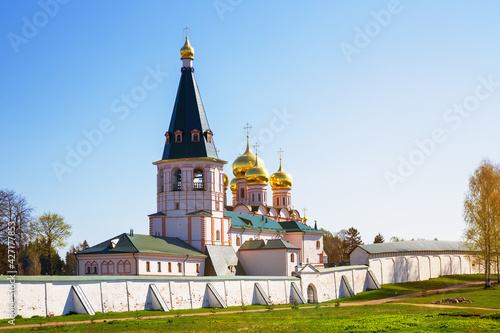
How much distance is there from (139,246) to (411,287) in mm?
24031

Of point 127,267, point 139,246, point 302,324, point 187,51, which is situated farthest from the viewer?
point 187,51

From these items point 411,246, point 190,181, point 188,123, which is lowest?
point 411,246

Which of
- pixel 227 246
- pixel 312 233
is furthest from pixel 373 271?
pixel 227 246

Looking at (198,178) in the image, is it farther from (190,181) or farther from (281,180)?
(281,180)

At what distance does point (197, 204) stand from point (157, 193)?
3320 millimetres

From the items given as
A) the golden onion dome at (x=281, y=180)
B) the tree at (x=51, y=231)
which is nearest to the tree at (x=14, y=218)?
the tree at (x=51, y=231)

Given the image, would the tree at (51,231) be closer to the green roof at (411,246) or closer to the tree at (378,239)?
the green roof at (411,246)

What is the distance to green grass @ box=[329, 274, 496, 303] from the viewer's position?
4462 cm

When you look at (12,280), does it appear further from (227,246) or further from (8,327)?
(227,246)

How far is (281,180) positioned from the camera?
224 ft

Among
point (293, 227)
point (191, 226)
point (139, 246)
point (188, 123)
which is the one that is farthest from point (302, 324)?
point (293, 227)

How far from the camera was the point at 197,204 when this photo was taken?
4491 centimetres

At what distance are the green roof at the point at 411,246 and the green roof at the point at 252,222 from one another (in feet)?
27.5

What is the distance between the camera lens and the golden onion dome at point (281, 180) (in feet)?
224
